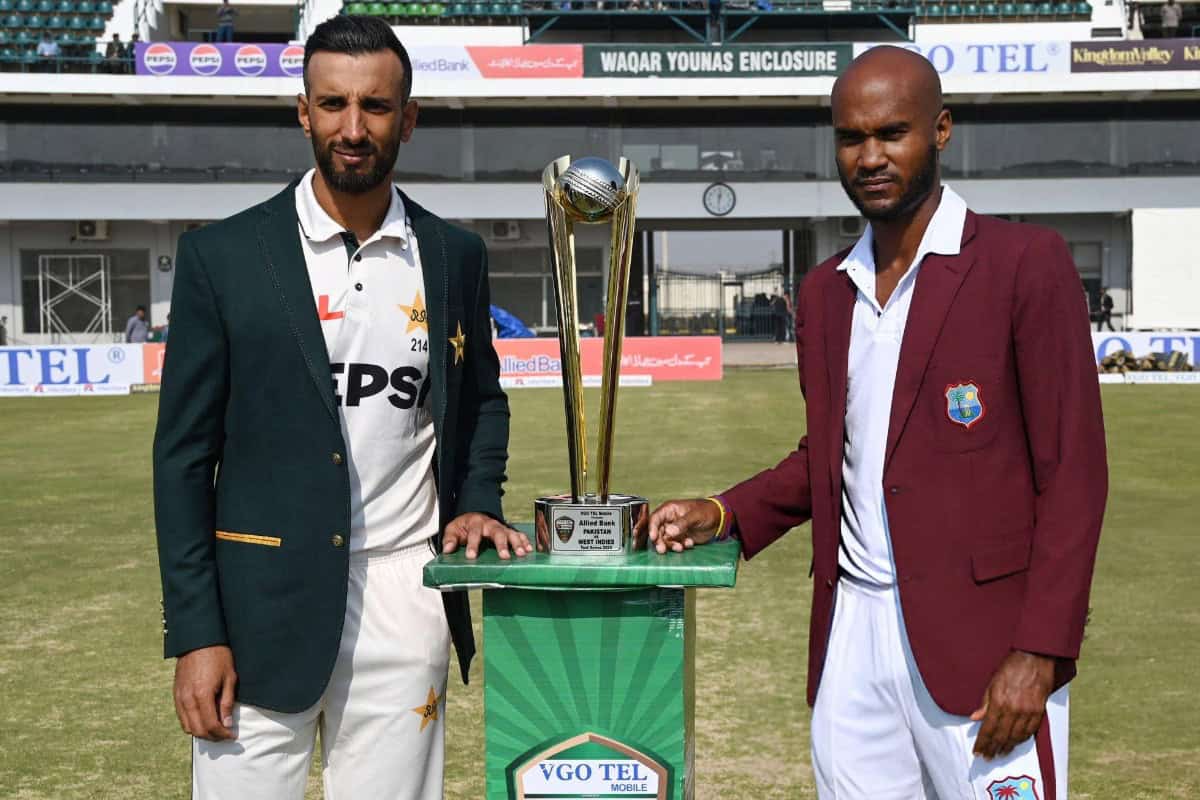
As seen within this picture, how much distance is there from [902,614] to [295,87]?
32697 millimetres

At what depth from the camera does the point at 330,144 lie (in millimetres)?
2635

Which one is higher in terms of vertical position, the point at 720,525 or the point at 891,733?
the point at 720,525

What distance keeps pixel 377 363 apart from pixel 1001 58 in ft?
111

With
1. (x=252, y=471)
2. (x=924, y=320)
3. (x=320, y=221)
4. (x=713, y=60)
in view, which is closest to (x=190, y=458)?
(x=252, y=471)

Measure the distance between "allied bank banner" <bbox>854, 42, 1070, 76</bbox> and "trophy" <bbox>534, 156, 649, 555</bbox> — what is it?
32.8 metres

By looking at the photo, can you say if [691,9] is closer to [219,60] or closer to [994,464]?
[219,60]

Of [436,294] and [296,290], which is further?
[436,294]

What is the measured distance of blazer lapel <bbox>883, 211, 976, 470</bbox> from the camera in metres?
2.47

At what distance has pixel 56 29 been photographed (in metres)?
35.6

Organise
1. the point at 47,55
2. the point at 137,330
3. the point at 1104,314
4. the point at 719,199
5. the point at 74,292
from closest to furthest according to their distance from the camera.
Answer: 1. the point at 137,330
2. the point at 47,55
3. the point at 1104,314
4. the point at 74,292
5. the point at 719,199

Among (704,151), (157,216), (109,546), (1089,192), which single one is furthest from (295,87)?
(109,546)

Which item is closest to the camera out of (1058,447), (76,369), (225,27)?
(1058,447)

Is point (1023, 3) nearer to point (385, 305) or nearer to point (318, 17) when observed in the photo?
point (318, 17)

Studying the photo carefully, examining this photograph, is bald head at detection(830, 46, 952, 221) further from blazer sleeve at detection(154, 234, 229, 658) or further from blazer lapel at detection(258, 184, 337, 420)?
blazer sleeve at detection(154, 234, 229, 658)
